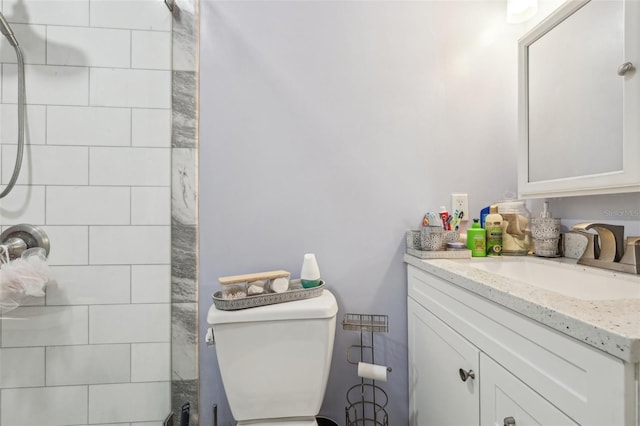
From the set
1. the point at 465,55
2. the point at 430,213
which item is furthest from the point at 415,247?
the point at 465,55

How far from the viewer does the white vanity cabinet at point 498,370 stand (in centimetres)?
44

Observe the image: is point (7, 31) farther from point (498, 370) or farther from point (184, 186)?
point (498, 370)

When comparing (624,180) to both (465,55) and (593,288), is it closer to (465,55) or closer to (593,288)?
(593,288)

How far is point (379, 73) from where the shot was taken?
4.10 feet

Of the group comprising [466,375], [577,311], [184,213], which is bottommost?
[466,375]

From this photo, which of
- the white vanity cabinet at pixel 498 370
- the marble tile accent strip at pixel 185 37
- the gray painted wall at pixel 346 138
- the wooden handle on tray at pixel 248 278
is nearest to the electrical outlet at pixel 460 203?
the gray painted wall at pixel 346 138

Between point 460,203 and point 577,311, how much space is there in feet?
2.67

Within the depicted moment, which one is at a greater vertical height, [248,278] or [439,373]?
[248,278]

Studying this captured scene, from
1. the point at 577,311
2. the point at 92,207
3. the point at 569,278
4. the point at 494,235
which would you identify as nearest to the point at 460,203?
the point at 494,235

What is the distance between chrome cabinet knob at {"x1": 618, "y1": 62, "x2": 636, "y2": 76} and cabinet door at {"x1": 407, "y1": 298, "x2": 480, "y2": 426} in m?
0.76

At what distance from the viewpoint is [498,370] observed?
2.21 ft

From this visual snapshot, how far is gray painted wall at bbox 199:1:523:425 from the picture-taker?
119 centimetres

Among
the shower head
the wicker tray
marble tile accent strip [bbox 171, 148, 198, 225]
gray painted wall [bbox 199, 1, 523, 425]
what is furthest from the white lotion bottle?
the shower head

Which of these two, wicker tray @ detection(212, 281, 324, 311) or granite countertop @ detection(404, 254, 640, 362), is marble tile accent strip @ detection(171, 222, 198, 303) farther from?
granite countertop @ detection(404, 254, 640, 362)
